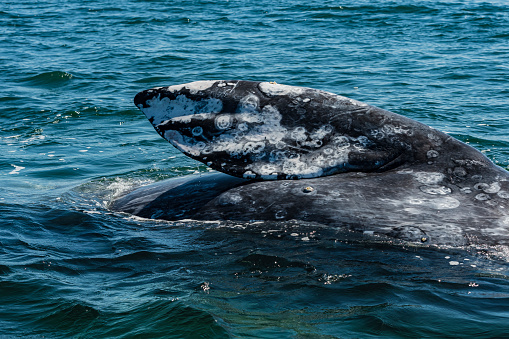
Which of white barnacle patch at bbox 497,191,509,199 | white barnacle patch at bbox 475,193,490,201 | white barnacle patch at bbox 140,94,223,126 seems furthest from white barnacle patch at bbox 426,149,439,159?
white barnacle patch at bbox 140,94,223,126

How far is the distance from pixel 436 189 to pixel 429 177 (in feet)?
0.43

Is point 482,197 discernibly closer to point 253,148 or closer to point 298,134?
point 298,134

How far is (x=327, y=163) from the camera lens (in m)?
6.22

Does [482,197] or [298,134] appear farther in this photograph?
[298,134]

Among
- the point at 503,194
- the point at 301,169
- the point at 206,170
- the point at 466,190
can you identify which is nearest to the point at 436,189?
the point at 466,190

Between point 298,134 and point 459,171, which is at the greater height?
point 298,134

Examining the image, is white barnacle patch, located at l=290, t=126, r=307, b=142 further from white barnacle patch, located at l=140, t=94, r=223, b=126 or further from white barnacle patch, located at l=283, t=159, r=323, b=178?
white barnacle patch, located at l=140, t=94, r=223, b=126

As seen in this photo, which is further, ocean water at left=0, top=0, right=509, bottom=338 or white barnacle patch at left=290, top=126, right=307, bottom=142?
white barnacle patch at left=290, top=126, right=307, bottom=142

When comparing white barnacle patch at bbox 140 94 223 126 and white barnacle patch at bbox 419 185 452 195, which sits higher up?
white barnacle patch at bbox 140 94 223 126

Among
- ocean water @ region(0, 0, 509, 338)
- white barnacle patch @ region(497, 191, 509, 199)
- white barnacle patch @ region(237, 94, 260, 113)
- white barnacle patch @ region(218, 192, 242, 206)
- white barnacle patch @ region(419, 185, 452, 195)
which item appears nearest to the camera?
ocean water @ region(0, 0, 509, 338)

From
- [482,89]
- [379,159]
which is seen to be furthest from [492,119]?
[379,159]

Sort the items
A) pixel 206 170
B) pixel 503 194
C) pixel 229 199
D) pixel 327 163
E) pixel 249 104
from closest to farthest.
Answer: pixel 503 194 → pixel 327 163 → pixel 249 104 → pixel 229 199 → pixel 206 170

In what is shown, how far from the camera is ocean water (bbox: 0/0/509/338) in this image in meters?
4.77

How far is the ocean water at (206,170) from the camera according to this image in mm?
4770
